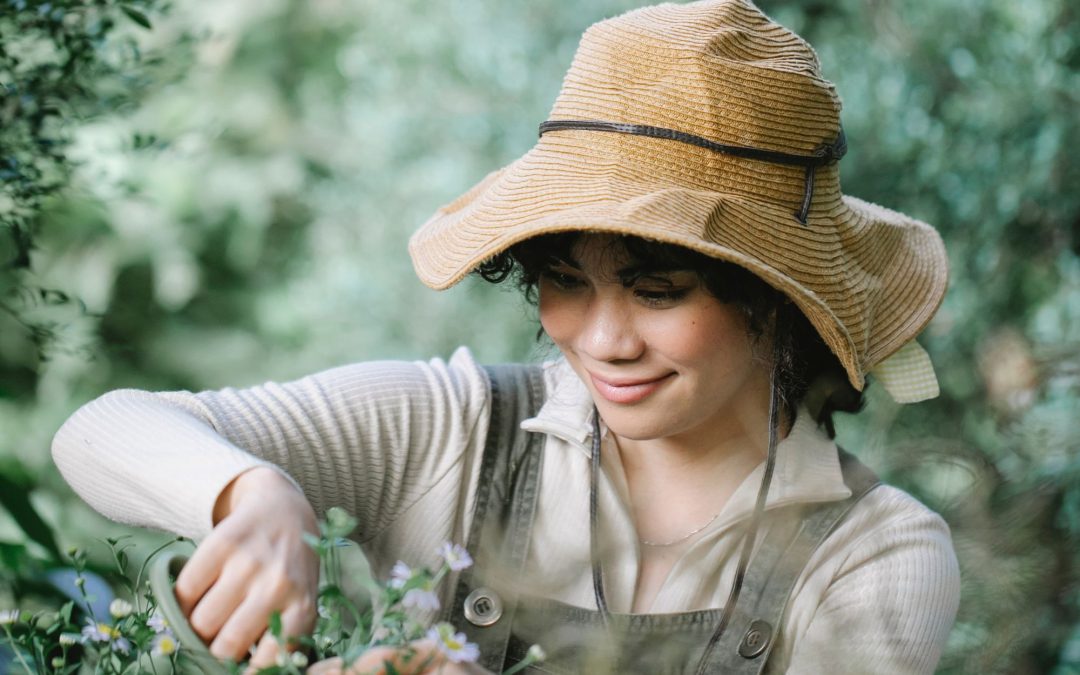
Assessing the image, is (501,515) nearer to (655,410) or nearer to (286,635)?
(655,410)

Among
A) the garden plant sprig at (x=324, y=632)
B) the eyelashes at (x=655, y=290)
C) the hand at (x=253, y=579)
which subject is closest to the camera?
the garden plant sprig at (x=324, y=632)

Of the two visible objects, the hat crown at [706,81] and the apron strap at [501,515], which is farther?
the apron strap at [501,515]

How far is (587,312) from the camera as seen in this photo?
1508 millimetres

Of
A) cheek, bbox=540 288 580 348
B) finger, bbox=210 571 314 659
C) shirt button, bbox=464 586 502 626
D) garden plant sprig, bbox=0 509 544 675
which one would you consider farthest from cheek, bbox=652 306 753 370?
finger, bbox=210 571 314 659

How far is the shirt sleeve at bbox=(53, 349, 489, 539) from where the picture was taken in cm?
122

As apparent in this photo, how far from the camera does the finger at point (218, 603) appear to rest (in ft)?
2.99

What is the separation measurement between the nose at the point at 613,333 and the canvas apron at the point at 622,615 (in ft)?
1.08

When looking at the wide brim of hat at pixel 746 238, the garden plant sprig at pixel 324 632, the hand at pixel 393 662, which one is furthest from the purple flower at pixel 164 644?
the wide brim of hat at pixel 746 238

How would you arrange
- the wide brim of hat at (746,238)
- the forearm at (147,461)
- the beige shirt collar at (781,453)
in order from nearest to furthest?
1. the forearm at (147,461)
2. the wide brim of hat at (746,238)
3. the beige shirt collar at (781,453)

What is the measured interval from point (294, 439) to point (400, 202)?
252 centimetres

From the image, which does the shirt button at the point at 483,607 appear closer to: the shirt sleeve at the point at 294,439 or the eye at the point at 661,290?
the shirt sleeve at the point at 294,439

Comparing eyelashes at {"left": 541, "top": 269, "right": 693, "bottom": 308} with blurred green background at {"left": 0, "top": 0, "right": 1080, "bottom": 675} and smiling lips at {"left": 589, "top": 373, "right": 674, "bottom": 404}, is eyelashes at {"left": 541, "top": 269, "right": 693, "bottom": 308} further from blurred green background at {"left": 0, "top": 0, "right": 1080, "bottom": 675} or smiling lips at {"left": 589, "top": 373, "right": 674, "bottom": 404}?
blurred green background at {"left": 0, "top": 0, "right": 1080, "bottom": 675}

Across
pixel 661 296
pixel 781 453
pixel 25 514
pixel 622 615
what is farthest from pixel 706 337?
pixel 25 514

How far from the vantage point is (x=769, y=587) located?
1.61 meters
